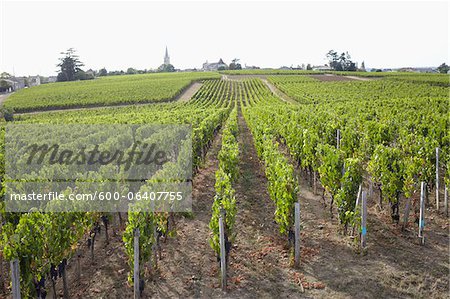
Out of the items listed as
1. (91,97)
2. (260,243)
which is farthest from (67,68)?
(260,243)

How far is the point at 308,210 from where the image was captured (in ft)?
37.1

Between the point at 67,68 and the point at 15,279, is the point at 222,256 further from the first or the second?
the point at 67,68

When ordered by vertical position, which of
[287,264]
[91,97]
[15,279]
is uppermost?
[91,97]

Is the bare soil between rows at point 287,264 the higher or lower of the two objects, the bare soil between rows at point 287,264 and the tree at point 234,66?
the lower

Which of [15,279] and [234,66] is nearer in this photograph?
[15,279]

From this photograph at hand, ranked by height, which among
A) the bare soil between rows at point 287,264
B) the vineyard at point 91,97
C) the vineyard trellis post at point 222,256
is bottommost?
the bare soil between rows at point 287,264

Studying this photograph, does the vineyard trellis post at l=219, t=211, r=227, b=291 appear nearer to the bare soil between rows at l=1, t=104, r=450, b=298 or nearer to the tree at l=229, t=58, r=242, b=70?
the bare soil between rows at l=1, t=104, r=450, b=298

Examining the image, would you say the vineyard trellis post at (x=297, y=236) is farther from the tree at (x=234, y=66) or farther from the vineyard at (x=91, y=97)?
the tree at (x=234, y=66)

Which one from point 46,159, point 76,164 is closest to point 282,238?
point 76,164

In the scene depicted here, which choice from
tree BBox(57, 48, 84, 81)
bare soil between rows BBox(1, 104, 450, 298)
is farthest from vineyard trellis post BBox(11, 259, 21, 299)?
tree BBox(57, 48, 84, 81)

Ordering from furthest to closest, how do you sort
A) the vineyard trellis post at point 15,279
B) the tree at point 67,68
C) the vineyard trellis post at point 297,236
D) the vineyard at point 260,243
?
1. the tree at point 67,68
2. the vineyard trellis post at point 297,236
3. the vineyard at point 260,243
4. the vineyard trellis post at point 15,279

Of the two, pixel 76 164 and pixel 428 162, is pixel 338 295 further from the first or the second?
pixel 76 164

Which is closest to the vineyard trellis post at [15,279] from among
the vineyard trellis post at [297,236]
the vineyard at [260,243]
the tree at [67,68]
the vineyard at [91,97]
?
the vineyard at [260,243]

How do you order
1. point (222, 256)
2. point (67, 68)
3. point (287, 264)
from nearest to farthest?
point (222, 256), point (287, 264), point (67, 68)
